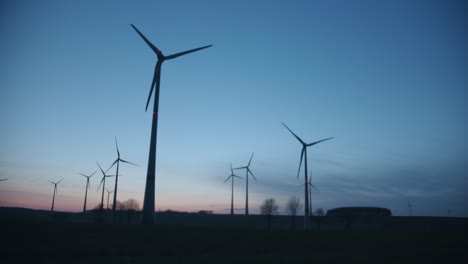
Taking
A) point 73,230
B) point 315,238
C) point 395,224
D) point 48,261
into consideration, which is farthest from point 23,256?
point 395,224

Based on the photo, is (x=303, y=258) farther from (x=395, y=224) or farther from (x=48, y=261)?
(x=395, y=224)

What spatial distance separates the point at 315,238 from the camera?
45406mm

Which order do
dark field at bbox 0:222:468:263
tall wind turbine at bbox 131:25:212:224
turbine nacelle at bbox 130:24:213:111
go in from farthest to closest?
turbine nacelle at bbox 130:24:213:111, tall wind turbine at bbox 131:25:212:224, dark field at bbox 0:222:468:263

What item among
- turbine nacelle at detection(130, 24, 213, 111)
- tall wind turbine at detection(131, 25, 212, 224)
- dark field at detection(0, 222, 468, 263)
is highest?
turbine nacelle at detection(130, 24, 213, 111)

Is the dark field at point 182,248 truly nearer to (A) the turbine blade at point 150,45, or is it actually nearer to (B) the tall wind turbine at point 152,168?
(B) the tall wind turbine at point 152,168

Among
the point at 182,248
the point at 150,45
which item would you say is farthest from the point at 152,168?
the point at 150,45

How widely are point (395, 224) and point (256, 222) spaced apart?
5088 centimetres

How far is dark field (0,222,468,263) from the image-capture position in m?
27.1

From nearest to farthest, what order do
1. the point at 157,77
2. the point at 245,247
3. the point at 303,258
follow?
the point at 303,258 → the point at 245,247 → the point at 157,77

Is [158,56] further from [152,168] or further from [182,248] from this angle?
[182,248]

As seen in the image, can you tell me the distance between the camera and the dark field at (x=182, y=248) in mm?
27109

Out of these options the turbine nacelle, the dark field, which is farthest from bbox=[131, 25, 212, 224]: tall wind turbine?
the dark field

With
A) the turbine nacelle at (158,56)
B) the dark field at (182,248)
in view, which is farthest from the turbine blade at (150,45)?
the dark field at (182,248)

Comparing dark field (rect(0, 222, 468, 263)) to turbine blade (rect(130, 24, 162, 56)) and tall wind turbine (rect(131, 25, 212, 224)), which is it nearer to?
tall wind turbine (rect(131, 25, 212, 224))
